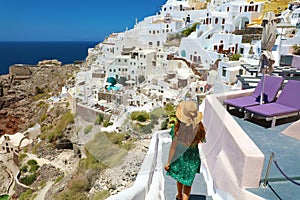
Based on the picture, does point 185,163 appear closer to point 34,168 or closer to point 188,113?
point 188,113

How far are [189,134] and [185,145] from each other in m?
0.11

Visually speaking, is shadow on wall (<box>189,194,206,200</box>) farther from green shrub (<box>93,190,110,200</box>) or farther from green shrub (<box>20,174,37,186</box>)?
green shrub (<box>20,174,37,186</box>)

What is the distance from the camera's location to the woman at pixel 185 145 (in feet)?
5.19

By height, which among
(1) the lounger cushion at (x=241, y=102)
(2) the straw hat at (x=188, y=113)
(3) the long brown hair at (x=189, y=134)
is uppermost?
(2) the straw hat at (x=188, y=113)

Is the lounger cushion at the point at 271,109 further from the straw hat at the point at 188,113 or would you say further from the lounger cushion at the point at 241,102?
the straw hat at the point at 188,113

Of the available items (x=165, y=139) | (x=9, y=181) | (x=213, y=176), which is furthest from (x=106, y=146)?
(x=9, y=181)

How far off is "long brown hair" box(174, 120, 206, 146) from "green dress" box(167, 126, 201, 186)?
0.07 meters

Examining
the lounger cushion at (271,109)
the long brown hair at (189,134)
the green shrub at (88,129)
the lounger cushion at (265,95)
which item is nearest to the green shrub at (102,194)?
the lounger cushion at (265,95)

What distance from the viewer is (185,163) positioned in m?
1.87

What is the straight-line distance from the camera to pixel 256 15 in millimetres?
27516

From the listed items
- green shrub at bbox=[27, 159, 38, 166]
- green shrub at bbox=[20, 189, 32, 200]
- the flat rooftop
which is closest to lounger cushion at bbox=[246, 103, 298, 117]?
the flat rooftop

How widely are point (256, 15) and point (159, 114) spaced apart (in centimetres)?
3031

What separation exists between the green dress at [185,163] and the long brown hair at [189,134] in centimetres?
7

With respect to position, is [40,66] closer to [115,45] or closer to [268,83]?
[115,45]
